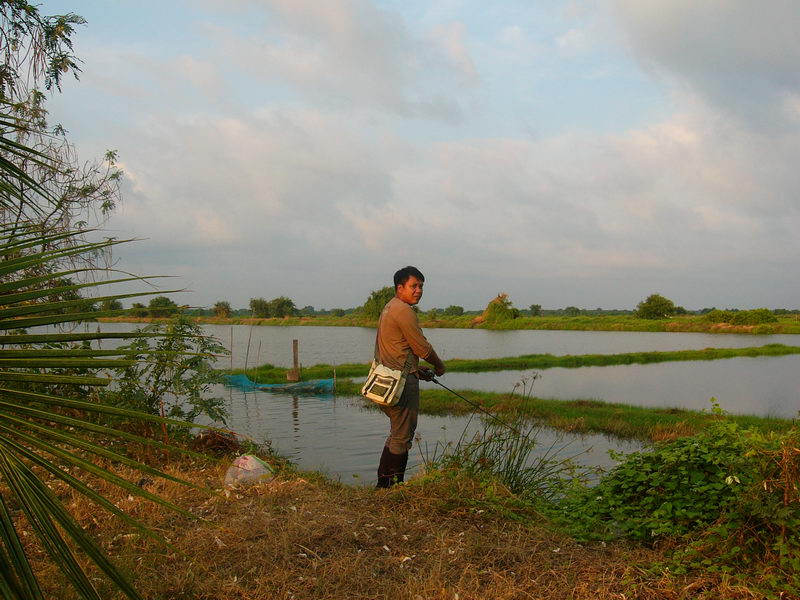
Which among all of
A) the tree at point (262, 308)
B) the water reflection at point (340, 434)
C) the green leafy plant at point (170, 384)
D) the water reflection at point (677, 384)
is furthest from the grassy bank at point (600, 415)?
the tree at point (262, 308)

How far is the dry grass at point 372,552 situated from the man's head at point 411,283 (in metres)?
1.46

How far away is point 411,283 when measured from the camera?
4898mm

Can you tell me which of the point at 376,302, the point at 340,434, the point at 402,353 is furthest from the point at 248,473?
the point at 376,302

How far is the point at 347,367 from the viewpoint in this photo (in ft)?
75.3

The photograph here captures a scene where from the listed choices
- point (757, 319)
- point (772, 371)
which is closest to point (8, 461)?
point (772, 371)

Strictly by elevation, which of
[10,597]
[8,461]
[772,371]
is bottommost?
[772,371]

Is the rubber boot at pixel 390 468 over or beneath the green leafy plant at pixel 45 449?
beneath

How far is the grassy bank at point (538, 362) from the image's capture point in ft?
70.3

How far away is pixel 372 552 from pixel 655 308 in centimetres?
7072

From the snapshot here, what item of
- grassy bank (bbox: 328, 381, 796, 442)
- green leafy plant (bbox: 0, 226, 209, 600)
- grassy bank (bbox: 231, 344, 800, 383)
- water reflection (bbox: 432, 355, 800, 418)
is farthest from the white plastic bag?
grassy bank (bbox: 231, 344, 800, 383)

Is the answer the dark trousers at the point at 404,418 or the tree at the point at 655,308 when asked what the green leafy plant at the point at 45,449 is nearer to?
the dark trousers at the point at 404,418

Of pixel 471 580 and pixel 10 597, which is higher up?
pixel 10 597

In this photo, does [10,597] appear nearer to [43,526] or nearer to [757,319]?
[43,526]

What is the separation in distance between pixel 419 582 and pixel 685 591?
124cm
